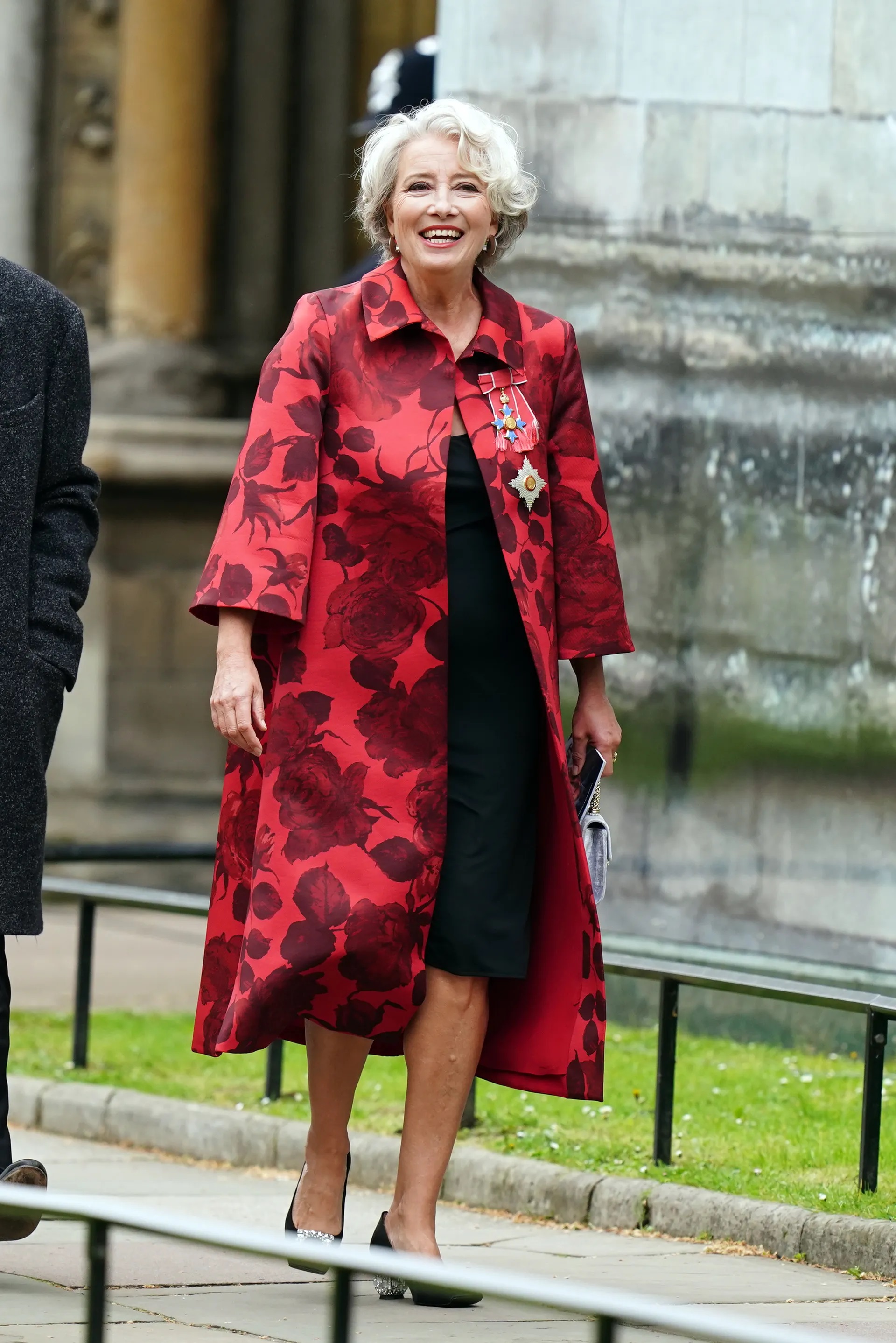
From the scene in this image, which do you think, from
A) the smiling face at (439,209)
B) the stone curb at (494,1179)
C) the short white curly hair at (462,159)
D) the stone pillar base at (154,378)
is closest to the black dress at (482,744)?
the smiling face at (439,209)

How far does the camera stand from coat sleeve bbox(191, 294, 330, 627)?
4.37 m

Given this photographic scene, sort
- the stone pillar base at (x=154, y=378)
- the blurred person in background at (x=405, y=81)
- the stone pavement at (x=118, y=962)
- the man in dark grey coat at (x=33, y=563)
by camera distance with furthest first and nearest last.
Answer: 1. the stone pillar base at (x=154, y=378)
2. the stone pavement at (x=118, y=962)
3. the blurred person in background at (x=405, y=81)
4. the man in dark grey coat at (x=33, y=563)

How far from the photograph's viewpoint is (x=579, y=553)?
4.66 m

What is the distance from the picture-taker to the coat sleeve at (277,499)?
→ 172 inches

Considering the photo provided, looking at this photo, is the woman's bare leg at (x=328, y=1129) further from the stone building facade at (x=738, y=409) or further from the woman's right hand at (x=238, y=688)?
the stone building facade at (x=738, y=409)

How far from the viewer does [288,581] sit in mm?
4379

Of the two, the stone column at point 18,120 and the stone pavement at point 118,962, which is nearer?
the stone pavement at point 118,962

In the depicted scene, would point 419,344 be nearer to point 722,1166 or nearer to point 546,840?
point 546,840

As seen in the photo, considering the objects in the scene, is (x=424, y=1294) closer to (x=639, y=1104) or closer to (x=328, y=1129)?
(x=328, y=1129)

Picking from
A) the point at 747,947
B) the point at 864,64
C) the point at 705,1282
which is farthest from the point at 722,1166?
the point at 864,64

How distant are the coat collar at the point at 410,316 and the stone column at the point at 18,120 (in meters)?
8.83

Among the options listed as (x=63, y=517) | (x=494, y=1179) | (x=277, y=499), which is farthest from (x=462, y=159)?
(x=494, y=1179)

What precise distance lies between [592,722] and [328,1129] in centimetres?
87

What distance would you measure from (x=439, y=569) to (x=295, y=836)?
503mm
